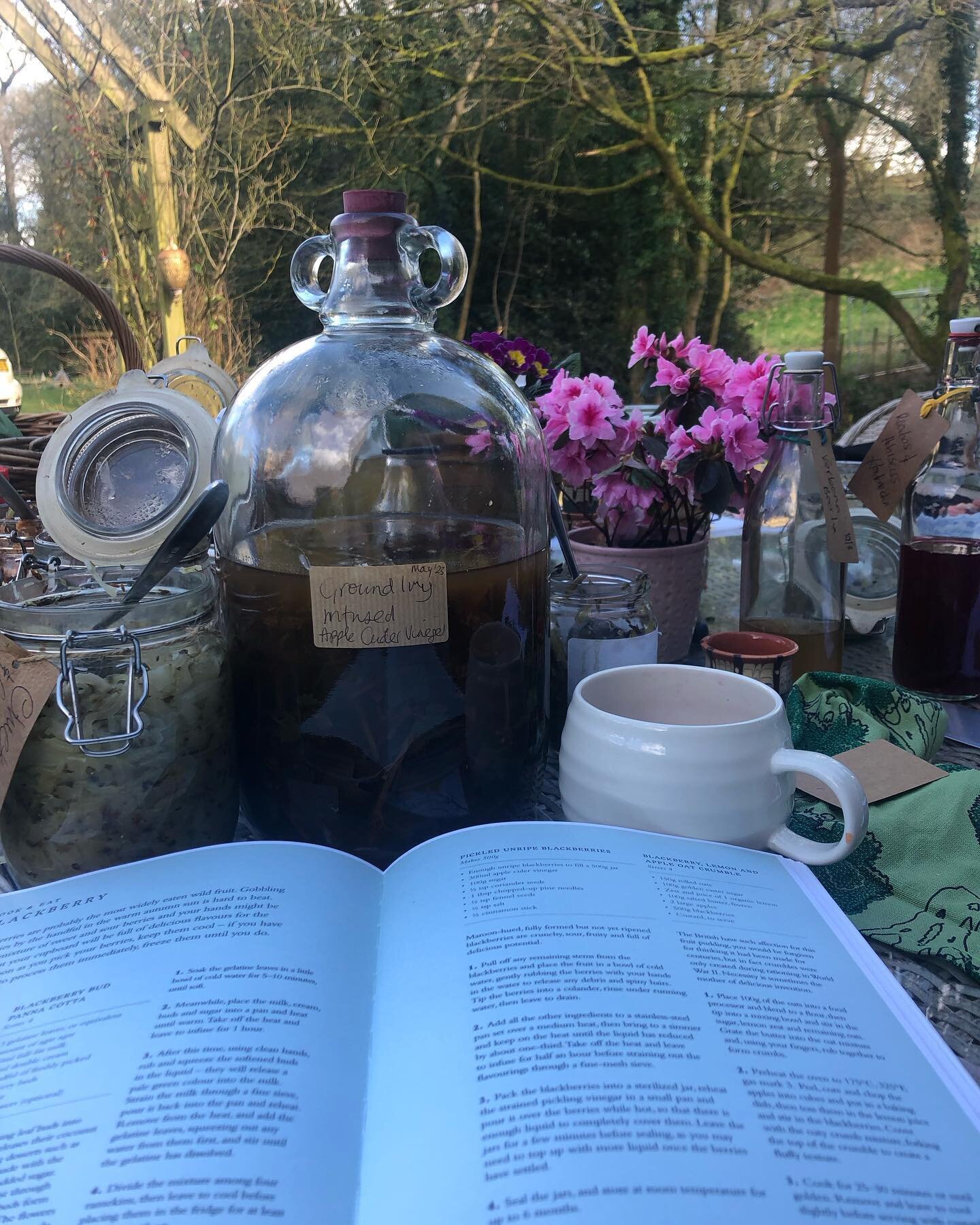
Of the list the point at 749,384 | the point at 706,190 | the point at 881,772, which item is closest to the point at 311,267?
the point at 749,384

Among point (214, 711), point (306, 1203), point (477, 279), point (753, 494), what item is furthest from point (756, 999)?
point (477, 279)

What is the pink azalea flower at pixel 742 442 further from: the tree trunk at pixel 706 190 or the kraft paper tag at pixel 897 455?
the tree trunk at pixel 706 190

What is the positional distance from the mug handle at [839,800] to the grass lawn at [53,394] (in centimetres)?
244

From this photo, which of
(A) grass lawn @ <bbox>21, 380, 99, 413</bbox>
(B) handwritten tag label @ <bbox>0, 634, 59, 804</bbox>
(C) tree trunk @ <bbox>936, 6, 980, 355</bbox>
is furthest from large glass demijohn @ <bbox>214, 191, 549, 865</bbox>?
(C) tree trunk @ <bbox>936, 6, 980, 355</bbox>

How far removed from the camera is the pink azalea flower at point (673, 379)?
778 millimetres

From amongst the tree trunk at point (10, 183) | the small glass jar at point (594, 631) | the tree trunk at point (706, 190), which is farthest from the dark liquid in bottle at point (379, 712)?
the tree trunk at point (706, 190)

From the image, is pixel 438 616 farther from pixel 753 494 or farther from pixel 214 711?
pixel 753 494

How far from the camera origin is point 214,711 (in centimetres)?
49

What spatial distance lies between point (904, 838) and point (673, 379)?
17.0 inches

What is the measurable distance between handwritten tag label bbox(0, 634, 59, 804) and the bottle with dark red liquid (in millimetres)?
671

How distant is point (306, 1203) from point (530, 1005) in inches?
4.2

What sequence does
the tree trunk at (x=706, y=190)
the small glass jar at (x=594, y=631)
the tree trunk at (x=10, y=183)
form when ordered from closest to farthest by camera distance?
the small glass jar at (x=594, y=631), the tree trunk at (x=10, y=183), the tree trunk at (x=706, y=190)

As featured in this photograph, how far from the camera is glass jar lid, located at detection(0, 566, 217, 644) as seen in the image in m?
0.47

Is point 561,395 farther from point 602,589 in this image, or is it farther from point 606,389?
point 602,589
